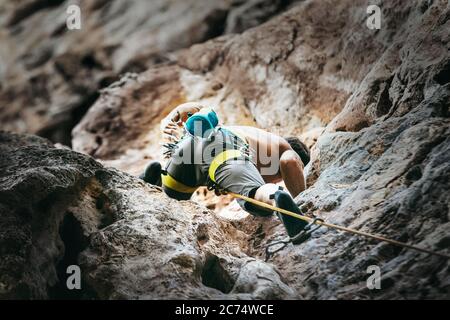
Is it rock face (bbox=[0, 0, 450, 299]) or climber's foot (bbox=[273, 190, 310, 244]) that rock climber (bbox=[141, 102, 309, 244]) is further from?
rock face (bbox=[0, 0, 450, 299])

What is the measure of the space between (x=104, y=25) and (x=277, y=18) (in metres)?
4.23

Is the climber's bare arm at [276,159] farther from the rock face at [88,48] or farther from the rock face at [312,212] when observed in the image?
the rock face at [88,48]

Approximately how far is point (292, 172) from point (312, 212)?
1.73ft

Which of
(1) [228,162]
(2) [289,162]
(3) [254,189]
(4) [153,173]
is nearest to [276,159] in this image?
(2) [289,162]

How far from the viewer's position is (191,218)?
176 inches

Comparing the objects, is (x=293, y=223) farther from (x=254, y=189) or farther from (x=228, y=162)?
(x=228, y=162)

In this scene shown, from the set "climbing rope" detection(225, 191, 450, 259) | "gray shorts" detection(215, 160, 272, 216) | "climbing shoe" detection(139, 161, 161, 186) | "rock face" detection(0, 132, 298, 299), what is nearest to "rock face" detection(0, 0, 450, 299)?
"rock face" detection(0, 132, 298, 299)

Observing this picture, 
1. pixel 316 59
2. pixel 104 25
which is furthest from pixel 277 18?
pixel 104 25

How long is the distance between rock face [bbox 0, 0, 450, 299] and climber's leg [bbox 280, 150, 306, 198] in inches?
5.6

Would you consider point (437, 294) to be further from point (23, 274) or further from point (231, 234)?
point (23, 274)

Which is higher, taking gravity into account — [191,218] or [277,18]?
[277,18]

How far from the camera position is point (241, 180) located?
4.11m

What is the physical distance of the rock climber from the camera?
402cm

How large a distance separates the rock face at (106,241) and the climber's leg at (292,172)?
0.68m
